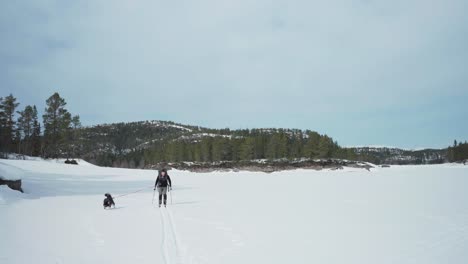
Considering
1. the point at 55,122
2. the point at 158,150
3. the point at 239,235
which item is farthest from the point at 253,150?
the point at 239,235

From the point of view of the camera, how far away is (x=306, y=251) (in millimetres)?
7691

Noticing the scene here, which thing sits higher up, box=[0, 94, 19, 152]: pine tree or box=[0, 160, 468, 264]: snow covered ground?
box=[0, 94, 19, 152]: pine tree

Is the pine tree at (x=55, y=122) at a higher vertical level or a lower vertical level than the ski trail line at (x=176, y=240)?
higher

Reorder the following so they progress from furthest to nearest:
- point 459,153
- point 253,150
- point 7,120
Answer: point 459,153 → point 253,150 → point 7,120

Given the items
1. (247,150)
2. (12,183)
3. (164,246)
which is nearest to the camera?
(164,246)

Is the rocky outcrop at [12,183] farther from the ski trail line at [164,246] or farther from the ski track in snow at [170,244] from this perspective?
the ski trail line at [164,246]

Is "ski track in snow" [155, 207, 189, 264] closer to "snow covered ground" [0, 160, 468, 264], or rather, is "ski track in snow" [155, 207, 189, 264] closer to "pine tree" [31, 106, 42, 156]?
"snow covered ground" [0, 160, 468, 264]

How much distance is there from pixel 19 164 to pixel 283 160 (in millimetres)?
80709

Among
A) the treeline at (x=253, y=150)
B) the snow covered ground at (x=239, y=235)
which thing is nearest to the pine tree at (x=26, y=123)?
the treeline at (x=253, y=150)

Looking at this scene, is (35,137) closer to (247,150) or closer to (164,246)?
(247,150)

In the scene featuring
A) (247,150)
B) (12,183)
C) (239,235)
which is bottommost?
(239,235)

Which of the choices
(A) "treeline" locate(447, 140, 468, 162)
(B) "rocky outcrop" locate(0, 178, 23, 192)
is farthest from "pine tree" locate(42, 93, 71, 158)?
(A) "treeline" locate(447, 140, 468, 162)

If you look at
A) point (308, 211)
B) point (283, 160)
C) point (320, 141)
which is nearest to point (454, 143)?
point (320, 141)

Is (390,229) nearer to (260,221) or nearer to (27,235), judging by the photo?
(260,221)
